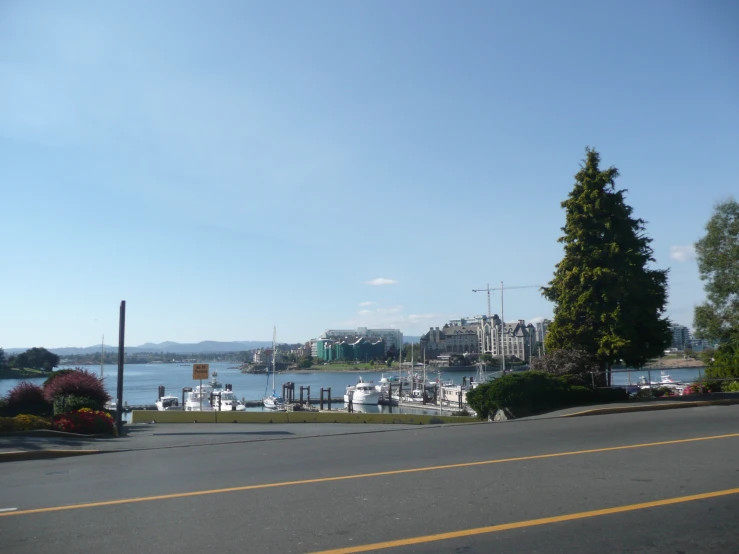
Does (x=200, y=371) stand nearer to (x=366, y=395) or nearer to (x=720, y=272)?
(x=720, y=272)

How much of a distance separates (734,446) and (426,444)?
5.76 metres

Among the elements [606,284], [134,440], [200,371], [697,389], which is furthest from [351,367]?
[134,440]

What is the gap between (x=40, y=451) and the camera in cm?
1269

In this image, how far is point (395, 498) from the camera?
7.82 m

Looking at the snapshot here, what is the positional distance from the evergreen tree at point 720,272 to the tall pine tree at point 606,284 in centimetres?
1111

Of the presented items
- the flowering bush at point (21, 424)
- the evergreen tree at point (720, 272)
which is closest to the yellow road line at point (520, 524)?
the flowering bush at point (21, 424)

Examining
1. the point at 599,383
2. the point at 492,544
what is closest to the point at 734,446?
the point at 492,544

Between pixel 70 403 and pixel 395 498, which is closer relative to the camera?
pixel 395 498

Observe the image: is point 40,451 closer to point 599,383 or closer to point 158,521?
point 158,521

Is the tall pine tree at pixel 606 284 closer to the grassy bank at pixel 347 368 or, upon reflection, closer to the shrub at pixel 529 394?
the shrub at pixel 529 394

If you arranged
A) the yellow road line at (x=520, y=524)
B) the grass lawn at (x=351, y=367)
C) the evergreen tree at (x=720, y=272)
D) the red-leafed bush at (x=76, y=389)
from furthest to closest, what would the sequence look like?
the grass lawn at (x=351, y=367)
the evergreen tree at (x=720, y=272)
the red-leafed bush at (x=76, y=389)
the yellow road line at (x=520, y=524)

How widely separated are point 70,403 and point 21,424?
4047 mm

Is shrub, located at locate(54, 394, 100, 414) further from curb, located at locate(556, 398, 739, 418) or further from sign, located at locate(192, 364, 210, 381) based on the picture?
curb, located at locate(556, 398, 739, 418)

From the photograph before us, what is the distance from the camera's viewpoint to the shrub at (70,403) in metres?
19.9
